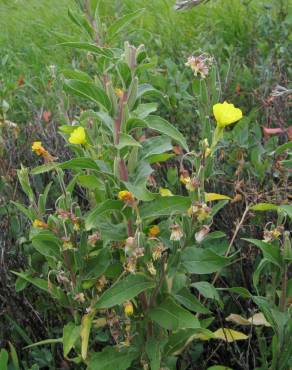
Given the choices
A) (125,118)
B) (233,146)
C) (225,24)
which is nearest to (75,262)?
(125,118)

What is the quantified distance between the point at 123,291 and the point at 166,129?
0.34m

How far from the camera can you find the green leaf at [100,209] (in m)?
1.24

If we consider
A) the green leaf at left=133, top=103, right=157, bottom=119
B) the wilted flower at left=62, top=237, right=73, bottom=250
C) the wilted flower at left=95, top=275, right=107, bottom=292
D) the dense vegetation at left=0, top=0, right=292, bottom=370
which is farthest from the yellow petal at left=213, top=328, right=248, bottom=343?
the green leaf at left=133, top=103, right=157, bottom=119

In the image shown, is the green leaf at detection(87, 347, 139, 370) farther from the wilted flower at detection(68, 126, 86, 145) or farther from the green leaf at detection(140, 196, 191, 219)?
the wilted flower at detection(68, 126, 86, 145)

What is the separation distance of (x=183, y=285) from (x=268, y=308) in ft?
0.63

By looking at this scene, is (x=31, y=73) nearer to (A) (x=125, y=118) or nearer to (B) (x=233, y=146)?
(B) (x=233, y=146)

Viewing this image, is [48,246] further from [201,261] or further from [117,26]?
[117,26]

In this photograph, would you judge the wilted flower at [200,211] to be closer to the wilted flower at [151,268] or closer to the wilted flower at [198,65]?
the wilted flower at [151,268]

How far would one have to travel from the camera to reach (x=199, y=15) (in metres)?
4.31

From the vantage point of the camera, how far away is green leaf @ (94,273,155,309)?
4.17 feet

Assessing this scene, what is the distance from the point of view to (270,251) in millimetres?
1341

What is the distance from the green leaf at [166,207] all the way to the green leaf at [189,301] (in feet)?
0.65

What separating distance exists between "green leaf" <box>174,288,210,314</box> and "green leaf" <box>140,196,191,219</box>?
20 cm

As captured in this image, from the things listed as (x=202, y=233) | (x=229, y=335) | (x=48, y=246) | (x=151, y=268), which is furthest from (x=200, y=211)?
(x=229, y=335)
